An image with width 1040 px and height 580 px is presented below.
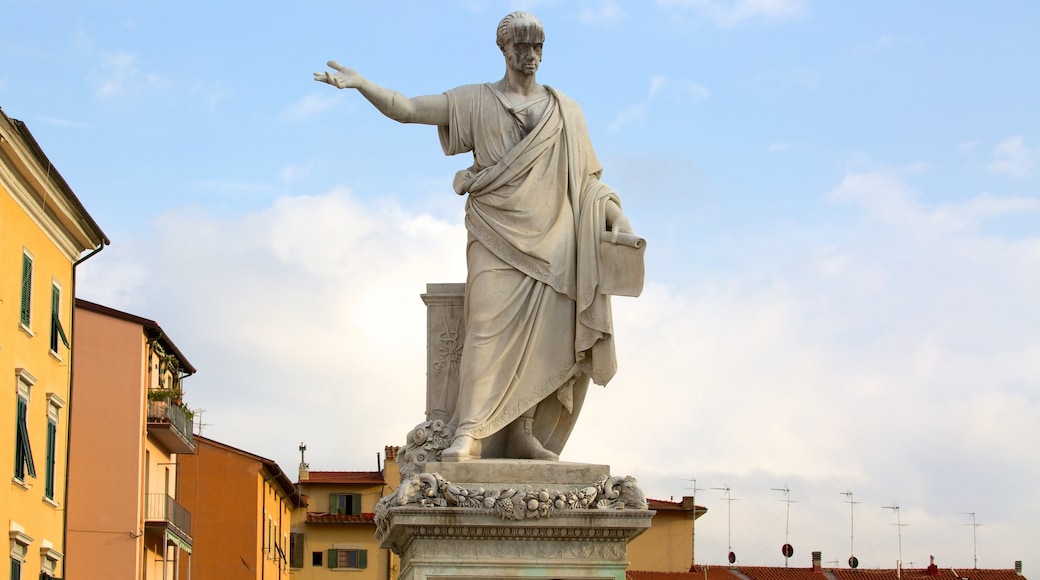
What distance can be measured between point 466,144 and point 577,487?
2.78m

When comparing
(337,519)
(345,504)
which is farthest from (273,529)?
(345,504)

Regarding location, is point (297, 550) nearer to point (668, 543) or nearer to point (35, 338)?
point (668, 543)

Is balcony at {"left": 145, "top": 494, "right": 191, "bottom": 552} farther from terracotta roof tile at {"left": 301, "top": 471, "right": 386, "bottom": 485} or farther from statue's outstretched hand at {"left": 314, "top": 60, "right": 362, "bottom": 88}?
statue's outstretched hand at {"left": 314, "top": 60, "right": 362, "bottom": 88}

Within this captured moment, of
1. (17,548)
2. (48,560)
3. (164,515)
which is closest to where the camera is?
(17,548)

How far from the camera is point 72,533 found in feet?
170

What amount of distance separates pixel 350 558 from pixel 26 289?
43.6m

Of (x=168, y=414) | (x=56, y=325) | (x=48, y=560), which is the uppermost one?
(x=56, y=325)

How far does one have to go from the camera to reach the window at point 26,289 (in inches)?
1580

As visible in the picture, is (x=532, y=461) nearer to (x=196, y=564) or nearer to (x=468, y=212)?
(x=468, y=212)

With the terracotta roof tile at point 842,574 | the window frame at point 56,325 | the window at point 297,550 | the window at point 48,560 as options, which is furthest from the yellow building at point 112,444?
the terracotta roof tile at point 842,574

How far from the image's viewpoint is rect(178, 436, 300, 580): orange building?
68.6 meters

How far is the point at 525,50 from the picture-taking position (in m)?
13.9

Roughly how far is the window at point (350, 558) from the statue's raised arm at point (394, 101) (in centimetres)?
6957

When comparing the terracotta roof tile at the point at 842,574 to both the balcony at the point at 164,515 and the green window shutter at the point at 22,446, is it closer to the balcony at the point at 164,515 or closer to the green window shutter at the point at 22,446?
the balcony at the point at 164,515
